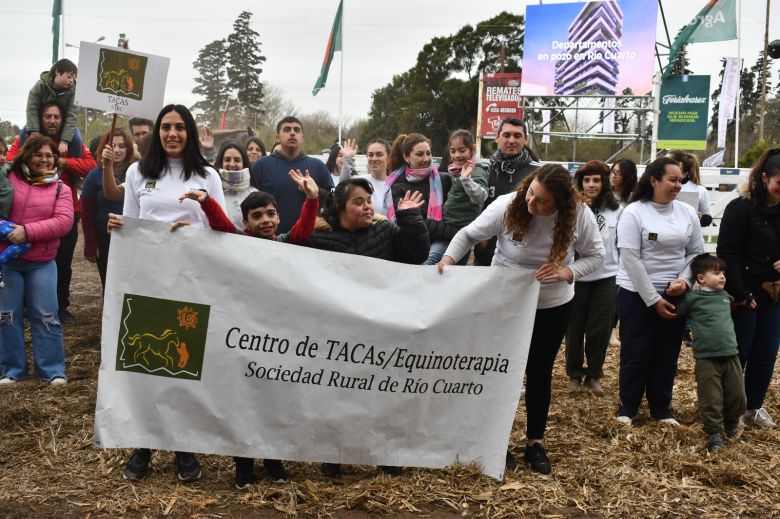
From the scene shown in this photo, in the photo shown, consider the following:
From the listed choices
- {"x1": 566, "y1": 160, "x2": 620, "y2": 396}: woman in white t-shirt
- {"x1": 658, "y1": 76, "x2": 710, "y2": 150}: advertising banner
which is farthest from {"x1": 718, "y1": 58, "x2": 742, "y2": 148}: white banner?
{"x1": 566, "y1": 160, "x2": 620, "y2": 396}: woman in white t-shirt

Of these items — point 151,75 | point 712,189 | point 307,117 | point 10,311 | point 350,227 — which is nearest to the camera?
point 350,227

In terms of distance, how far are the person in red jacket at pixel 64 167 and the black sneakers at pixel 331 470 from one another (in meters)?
4.26

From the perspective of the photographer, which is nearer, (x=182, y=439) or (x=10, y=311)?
(x=182, y=439)

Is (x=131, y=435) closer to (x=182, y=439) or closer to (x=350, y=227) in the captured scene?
(x=182, y=439)

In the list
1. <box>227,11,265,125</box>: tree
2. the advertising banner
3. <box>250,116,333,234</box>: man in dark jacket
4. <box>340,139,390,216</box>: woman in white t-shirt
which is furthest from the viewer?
<box>227,11,265,125</box>: tree

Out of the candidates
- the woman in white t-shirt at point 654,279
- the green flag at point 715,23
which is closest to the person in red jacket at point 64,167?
the woman in white t-shirt at point 654,279

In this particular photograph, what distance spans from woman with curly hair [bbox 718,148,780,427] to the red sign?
29506mm

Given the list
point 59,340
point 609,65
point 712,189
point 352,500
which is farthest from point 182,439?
point 609,65

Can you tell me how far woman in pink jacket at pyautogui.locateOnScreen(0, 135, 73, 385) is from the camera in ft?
19.7

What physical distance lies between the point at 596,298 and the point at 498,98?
29340 millimetres

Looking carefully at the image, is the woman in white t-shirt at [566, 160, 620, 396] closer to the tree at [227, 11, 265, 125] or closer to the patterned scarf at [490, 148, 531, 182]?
the patterned scarf at [490, 148, 531, 182]

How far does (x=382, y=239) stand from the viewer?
15.4 ft

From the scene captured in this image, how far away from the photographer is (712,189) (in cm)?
1490

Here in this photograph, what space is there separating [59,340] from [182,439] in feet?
8.71
